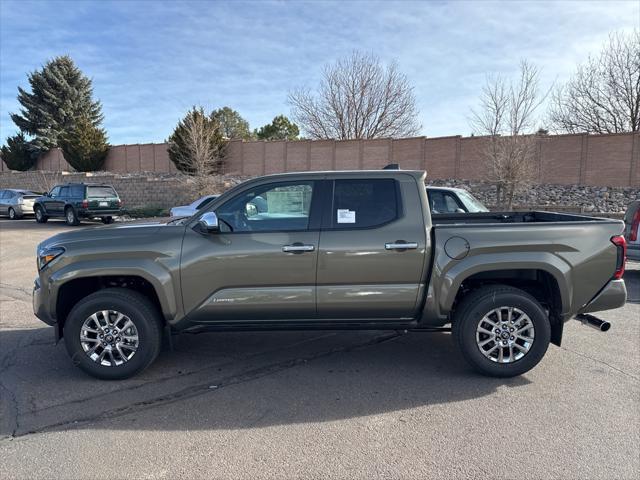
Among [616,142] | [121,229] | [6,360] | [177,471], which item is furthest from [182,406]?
[616,142]

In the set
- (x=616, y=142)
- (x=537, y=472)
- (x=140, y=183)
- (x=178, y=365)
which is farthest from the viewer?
(x=140, y=183)

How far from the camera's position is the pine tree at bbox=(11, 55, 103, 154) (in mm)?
46531

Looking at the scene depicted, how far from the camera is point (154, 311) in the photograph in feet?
14.9

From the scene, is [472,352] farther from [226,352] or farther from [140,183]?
[140,183]

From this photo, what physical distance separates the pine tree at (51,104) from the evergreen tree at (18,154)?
887 millimetres

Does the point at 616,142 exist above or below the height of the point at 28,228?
above

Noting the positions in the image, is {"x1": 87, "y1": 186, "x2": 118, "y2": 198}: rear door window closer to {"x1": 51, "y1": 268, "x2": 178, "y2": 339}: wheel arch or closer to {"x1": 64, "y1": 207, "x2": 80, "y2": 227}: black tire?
{"x1": 64, "y1": 207, "x2": 80, "y2": 227}: black tire

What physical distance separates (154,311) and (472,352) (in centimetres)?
310

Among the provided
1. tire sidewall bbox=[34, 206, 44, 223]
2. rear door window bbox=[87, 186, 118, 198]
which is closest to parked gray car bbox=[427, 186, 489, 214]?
rear door window bbox=[87, 186, 118, 198]

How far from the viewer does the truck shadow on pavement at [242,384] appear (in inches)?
149

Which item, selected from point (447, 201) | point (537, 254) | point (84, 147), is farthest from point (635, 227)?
point (84, 147)

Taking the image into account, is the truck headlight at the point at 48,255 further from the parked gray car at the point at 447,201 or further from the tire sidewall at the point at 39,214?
the tire sidewall at the point at 39,214

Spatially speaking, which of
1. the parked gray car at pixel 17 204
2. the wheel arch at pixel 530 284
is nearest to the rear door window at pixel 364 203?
the wheel arch at pixel 530 284

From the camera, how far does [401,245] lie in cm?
437
